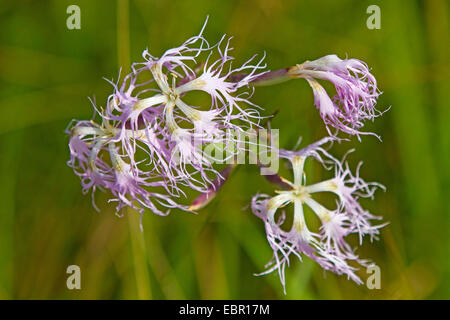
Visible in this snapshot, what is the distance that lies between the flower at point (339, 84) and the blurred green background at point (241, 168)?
50 centimetres

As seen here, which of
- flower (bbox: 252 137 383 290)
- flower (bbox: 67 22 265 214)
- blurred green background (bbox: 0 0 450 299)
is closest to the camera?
flower (bbox: 67 22 265 214)

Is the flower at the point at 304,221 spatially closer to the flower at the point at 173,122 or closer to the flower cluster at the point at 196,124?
the flower cluster at the point at 196,124

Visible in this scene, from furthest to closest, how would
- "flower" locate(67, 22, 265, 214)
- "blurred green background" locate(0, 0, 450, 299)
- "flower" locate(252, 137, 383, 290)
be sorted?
1. "blurred green background" locate(0, 0, 450, 299)
2. "flower" locate(252, 137, 383, 290)
3. "flower" locate(67, 22, 265, 214)

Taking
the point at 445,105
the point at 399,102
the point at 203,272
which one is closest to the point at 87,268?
the point at 203,272

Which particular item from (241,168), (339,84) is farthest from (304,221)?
(241,168)

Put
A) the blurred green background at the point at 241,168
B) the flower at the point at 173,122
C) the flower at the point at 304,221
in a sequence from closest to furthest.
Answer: the flower at the point at 173,122 → the flower at the point at 304,221 → the blurred green background at the point at 241,168

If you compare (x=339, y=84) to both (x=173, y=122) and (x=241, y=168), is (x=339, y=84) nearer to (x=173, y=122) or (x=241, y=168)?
(x=173, y=122)

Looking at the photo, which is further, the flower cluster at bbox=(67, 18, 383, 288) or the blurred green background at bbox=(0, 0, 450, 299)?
the blurred green background at bbox=(0, 0, 450, 299)

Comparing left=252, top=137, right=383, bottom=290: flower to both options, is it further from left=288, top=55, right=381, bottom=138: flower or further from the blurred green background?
the blurred green background

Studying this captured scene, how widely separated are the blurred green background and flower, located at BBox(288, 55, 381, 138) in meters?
0.50

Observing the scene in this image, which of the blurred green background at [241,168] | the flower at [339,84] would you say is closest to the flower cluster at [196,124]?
the flower at [339,84]

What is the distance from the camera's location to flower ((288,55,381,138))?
2.89 feet

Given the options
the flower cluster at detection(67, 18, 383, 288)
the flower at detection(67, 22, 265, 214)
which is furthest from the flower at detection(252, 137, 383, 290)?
the flower at detection(67, 22, 265, 214)

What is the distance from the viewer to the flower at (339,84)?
2.89 ft
